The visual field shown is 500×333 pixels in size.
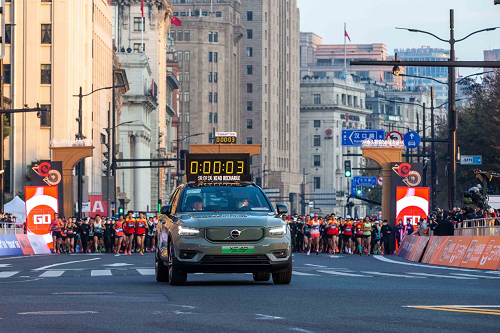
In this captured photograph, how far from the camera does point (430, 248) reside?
35125mm

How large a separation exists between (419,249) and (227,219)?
2068cm

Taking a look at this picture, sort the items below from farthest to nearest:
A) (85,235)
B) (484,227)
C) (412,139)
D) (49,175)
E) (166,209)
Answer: (412,139)
(49,175)
(85,235)
(484,227)
(166,209)

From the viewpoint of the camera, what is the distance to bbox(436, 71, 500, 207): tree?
60.1 m

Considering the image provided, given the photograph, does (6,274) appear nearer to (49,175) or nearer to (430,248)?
(430,248)

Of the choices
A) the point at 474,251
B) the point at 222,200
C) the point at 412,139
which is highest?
the point at 412,139

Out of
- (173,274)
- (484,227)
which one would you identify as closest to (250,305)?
(173,274)

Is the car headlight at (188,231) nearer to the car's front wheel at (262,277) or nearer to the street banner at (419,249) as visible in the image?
the car's front wheel at (262,277)

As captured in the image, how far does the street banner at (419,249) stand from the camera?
36669mm

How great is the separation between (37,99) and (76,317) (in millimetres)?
69336

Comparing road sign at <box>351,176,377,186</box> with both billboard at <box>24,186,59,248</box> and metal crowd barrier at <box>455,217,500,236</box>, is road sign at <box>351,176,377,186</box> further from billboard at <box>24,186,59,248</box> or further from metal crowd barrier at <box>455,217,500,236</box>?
metal crowd barrier at <box>455,217,500,236</box>

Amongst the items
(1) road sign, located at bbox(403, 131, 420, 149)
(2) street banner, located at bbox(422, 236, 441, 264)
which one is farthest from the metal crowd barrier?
(1) road sign, located at bbox(403, 131, 420, 149)

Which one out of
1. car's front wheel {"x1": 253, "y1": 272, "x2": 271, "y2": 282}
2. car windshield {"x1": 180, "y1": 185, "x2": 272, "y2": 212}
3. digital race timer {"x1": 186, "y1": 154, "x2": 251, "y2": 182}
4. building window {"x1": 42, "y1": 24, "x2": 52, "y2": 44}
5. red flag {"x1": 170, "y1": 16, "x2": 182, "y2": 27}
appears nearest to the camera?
car windshield {"x1": 180, "y1": 185, "x2": 272, "y2": 212}

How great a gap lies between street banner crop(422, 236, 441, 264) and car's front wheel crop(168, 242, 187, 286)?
55.3 feet

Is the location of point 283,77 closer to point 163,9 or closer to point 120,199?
point 163,9
